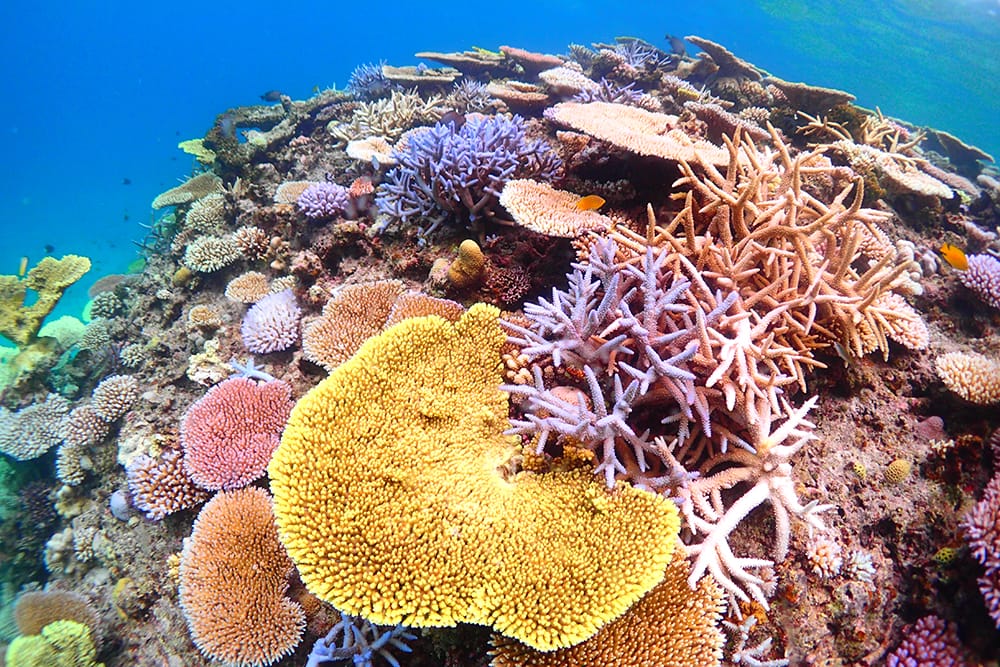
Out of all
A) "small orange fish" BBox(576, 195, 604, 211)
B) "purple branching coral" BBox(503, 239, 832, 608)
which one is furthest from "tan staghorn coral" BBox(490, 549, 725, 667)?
"small orange fish" BBox(576, 195, 604, 211)

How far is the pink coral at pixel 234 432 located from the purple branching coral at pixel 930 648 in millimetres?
4715

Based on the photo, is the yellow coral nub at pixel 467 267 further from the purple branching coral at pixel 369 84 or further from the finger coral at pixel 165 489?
the purple branching coral at pixel 369 84

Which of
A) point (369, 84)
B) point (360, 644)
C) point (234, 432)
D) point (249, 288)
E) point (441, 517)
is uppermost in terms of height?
point (369, 84)

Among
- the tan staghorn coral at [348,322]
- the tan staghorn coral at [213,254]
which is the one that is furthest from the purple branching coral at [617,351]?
the tan staghorn coral at [213,254]

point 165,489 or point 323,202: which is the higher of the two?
point 323,202

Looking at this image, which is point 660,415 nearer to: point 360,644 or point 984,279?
point 360,644

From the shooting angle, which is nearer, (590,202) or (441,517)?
(441,517)

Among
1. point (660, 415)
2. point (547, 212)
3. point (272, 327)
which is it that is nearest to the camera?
point (660, 415)

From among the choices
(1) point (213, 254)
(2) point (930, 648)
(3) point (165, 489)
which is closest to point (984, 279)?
(2) point (930, 648)

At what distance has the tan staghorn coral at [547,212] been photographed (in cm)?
382

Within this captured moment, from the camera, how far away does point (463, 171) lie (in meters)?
4.59

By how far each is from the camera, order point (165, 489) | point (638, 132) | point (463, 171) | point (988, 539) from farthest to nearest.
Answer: point (463, 171)
point (638, 132)
point (165, 489)
point (988, 539)

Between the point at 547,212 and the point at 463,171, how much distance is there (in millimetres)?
1140

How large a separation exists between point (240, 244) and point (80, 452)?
343 centimetres
